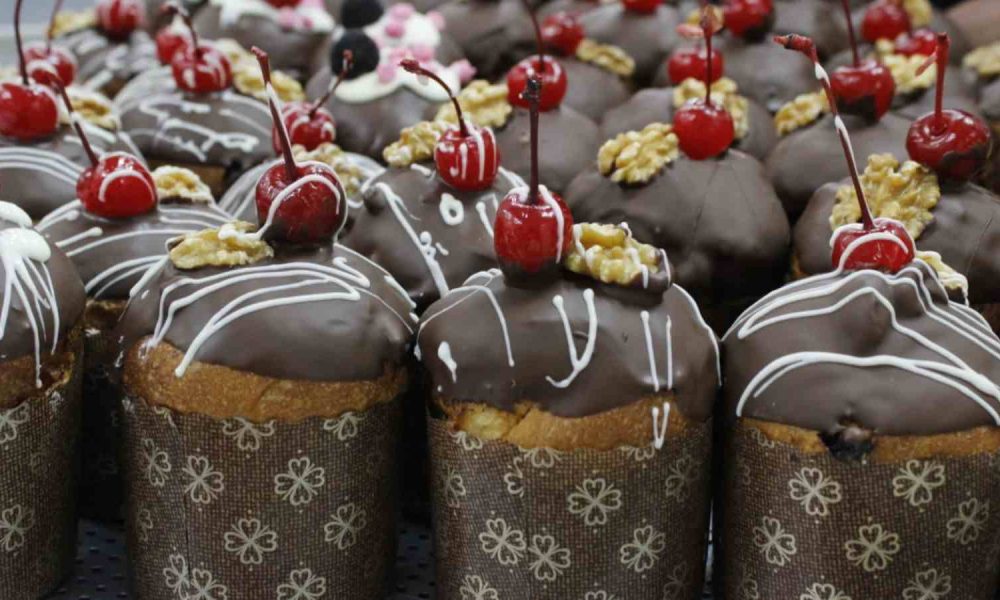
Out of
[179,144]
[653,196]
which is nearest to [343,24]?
[179,144]

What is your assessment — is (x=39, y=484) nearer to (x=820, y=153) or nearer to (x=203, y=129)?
(x=203, y=129)

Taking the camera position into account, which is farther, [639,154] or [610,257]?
[639,154]

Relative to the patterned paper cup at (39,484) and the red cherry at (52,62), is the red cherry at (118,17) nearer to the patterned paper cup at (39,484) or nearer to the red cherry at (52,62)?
the red cherry at (52,62)

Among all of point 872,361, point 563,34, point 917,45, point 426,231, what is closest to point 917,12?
point 917,45

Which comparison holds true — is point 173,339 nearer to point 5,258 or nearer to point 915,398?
point 5,258

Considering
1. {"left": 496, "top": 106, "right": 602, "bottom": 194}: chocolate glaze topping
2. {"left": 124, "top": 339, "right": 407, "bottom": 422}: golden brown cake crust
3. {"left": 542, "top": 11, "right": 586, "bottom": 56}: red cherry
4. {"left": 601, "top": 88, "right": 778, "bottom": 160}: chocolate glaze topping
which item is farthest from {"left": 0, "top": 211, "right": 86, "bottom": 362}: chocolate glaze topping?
{"left": 542, "top": 11, "right": 586, "bottom": 56}: red cherry

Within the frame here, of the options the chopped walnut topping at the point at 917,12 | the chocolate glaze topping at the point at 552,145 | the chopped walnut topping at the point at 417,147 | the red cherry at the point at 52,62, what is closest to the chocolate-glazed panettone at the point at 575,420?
the chopped walnut topping at the point at 417,147
